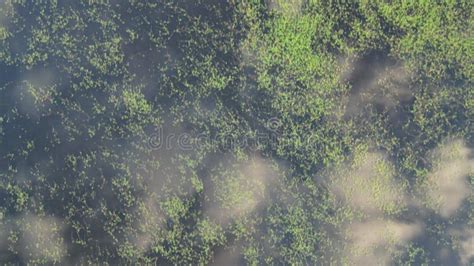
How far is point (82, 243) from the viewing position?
3.40 metres

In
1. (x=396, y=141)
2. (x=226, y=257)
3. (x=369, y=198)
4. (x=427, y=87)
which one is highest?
(x=427, y=87)

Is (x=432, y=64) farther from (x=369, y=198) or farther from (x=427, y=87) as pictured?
(x=369, y=198)

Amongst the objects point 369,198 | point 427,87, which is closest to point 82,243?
point 369,198

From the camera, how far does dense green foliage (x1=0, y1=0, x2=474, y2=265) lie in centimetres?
335

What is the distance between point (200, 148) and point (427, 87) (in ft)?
5.53

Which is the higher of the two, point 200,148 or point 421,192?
point 200,148

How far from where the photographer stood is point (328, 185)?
11.1ft

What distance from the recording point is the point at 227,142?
3.39 meters

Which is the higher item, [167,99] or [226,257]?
[167,99]

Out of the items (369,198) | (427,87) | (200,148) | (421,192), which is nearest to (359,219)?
(369,198)

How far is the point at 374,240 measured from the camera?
11.1ft

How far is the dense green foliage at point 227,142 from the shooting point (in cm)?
335

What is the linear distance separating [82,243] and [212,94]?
145cm

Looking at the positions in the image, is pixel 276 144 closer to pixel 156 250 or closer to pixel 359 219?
pixel 359 219
